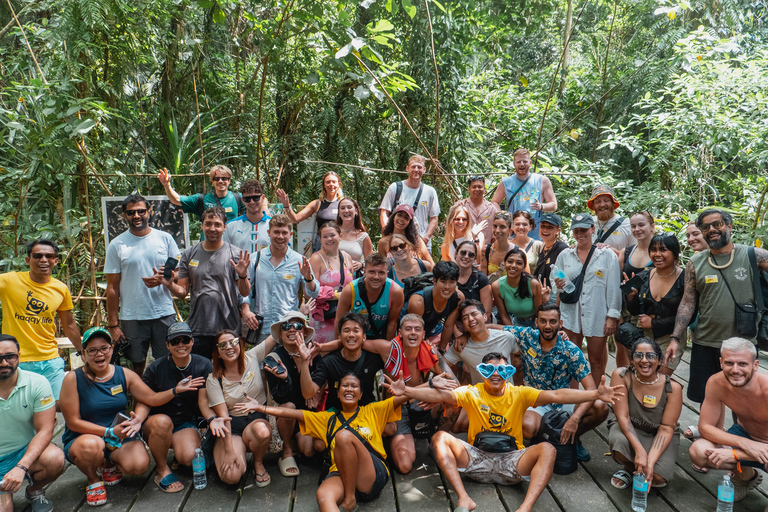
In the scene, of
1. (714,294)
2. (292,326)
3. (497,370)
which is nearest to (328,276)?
(292,326)

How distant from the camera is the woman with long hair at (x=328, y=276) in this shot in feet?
15.1

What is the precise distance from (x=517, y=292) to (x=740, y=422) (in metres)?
1.86

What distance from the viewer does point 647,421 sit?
147 inches

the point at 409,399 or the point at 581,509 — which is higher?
the point at 409,399

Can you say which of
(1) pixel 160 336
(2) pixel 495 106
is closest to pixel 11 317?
(1) pixel 160 336

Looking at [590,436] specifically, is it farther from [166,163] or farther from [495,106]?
[495,106]

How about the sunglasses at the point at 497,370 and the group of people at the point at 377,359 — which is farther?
the sunglasses at the point at 497,370

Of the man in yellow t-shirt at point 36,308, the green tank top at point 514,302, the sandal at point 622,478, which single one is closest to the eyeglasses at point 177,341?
the man in yellow t-shirt at point 36,308

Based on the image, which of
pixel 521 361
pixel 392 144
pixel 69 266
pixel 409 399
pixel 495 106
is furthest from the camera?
pixel 495 106

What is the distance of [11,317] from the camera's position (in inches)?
159

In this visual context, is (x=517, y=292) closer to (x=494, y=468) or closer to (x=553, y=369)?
(x=553, y=369)

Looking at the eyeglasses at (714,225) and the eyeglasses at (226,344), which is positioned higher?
the eyeglasses at (714,225)

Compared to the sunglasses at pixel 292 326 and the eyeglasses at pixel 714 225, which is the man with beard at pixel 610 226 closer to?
the eyeglasses at pixel 714 225

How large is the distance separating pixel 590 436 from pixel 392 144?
213 inches
